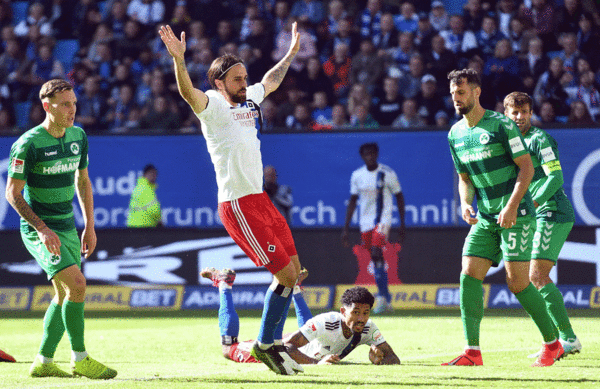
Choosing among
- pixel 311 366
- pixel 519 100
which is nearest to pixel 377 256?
pixel 519 100

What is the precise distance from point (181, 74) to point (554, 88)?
1150 centimetres

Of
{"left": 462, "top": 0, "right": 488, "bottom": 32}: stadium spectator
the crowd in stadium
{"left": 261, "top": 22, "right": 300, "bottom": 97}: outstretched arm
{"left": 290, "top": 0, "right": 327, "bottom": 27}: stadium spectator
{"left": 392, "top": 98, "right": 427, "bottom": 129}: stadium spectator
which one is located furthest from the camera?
{"left": 290, "top": 0, "right": 327, "bottom": 27}: stadium spectator

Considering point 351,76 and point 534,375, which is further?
point 351,76

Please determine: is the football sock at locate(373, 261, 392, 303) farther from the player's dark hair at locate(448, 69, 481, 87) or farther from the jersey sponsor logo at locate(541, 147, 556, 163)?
the player's dark hair at locate(448, 69, 481, 87)

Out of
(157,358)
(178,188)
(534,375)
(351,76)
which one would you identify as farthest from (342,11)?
(534,375)

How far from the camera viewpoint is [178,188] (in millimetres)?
15000

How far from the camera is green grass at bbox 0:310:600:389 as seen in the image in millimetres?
6078

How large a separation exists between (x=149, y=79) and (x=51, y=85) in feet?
36.1

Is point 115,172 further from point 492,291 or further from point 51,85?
point 51,85

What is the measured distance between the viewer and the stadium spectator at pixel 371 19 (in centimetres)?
1791

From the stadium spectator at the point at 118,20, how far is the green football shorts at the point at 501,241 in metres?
13.0

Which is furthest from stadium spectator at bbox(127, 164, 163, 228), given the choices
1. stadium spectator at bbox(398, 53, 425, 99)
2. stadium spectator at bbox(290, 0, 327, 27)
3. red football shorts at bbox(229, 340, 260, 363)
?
red football shorts at bbox(229, 340, 260, 363)

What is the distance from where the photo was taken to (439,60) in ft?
54.8

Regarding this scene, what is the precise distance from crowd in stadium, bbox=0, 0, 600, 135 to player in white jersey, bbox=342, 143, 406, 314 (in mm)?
1439
